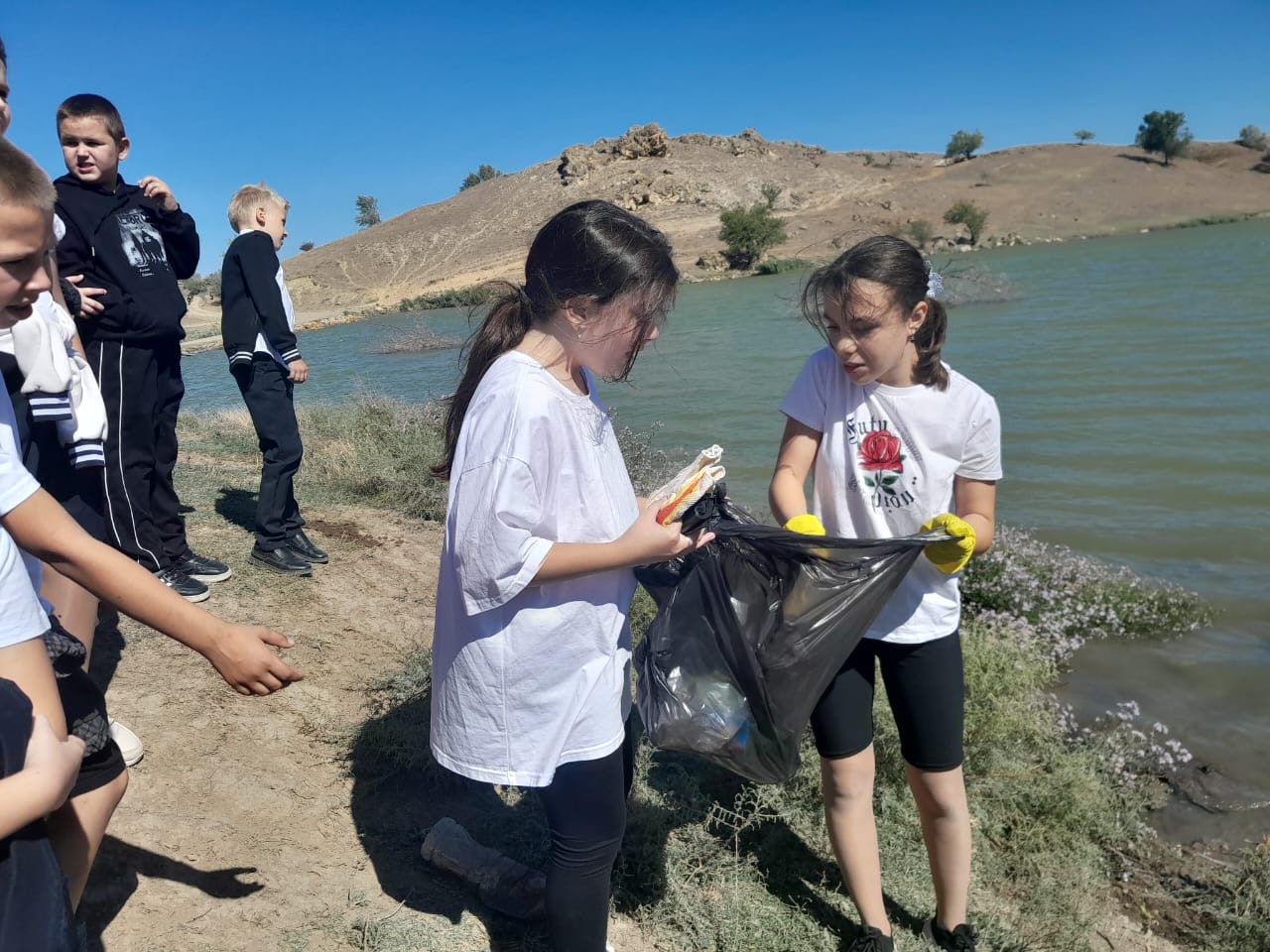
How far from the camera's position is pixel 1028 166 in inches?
2655

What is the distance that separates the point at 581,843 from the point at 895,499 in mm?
1219

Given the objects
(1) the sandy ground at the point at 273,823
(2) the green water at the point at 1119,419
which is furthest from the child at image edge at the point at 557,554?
(2) the green water at the point at 1119,419

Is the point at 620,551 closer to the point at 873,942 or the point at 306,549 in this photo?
the point at 873,942

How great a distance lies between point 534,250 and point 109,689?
8.04 feet

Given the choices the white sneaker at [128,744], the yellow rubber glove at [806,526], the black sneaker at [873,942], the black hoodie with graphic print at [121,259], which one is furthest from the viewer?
the black hoodie with graphic print at [121,259]

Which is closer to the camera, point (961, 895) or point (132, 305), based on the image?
point (961, 895)

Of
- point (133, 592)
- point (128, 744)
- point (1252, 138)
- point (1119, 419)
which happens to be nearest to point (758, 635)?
point (133, 592)

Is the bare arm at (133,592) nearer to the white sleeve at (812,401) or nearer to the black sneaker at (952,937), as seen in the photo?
the white sleeve at (812,401)

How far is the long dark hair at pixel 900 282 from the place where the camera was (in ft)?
7.80

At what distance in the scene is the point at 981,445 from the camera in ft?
7.89

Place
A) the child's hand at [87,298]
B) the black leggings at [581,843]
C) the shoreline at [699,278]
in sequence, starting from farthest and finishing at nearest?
1. the shoreline at [699,278]
2. the child's hand at [87,298]
3. the black leggings at [581,843]

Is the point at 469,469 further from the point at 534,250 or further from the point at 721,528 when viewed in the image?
the point at 721,528

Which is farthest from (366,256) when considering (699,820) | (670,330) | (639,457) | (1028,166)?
(699,820)

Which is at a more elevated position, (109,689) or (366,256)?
(366,256)
